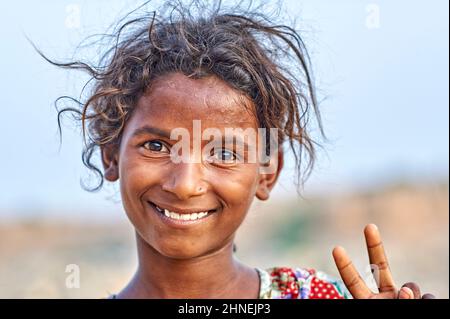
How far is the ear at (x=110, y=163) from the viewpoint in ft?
8.50

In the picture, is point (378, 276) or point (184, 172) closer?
point (378, 276)

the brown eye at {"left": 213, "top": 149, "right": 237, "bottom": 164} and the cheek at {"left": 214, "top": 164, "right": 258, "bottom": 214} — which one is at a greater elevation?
the brown eye at {"left": 213, "top": 149, "right": 237, "bottom": 164}

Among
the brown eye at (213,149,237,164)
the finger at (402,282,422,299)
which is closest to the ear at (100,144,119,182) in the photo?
the brown eye at (213,149,237,164)

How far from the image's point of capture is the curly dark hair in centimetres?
244

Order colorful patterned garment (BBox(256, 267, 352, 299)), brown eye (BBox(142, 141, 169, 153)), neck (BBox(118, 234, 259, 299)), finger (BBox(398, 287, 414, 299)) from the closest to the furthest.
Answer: finger (BBox(398, 287, 414, 299)) < brown eye (BBox(142, 141, 169, 153)) < neck (BBox(118, 234, 259, 299)) < colorful patterned garment (BBox(256, 267, 352, 299))

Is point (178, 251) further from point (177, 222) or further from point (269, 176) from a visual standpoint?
point (269, 176)

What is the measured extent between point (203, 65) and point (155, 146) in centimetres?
32

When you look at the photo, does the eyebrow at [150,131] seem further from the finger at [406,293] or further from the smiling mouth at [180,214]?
the finger at [406,293]

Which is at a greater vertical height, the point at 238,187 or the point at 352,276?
the point at 238,187

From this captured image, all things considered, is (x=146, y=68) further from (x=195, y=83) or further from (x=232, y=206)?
(x=232, y=206)

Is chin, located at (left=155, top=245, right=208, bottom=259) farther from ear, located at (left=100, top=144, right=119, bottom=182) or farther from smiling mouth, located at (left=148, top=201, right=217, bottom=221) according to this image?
ear, located at (left=100, top=144, right=119, bottom=182)

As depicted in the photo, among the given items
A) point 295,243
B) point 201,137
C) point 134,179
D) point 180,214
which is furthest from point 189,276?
point 295,243

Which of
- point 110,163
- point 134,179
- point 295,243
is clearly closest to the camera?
point 134,179

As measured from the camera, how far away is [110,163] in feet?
8.59
